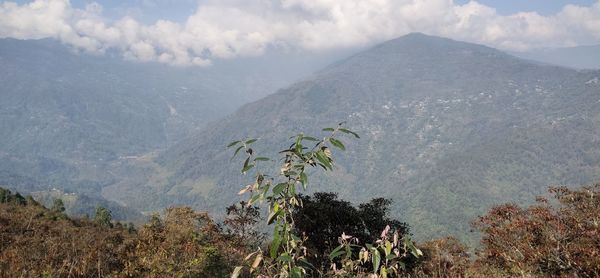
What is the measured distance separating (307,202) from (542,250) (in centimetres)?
858

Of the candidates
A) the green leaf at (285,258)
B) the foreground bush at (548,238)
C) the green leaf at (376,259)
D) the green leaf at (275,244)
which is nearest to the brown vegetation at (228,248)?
the foreground bush at (548,238)

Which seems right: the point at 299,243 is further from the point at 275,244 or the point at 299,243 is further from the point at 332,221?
the point at 332,221

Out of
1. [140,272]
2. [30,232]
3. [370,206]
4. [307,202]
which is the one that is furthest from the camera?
[370,206]

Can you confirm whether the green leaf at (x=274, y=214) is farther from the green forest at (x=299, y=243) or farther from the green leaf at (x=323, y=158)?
the green leaf at (x=323, y=158)

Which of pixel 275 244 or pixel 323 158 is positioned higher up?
pixel 323 158

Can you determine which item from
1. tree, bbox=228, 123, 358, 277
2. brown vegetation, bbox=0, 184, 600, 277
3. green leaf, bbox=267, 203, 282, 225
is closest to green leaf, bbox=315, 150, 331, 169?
tree, bbox=228, 123, 358, 277

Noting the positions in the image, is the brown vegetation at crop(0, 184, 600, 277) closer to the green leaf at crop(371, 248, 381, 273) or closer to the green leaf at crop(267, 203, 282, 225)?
the green leaf at crop(371, 248, 381, 273)

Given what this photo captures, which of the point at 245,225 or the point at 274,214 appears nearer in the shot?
the point at 274,214

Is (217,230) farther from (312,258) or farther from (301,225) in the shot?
(312,258)

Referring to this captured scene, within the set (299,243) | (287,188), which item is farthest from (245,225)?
(287,188)

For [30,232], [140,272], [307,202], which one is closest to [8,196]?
[30,232]

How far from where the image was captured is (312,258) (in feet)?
42.3

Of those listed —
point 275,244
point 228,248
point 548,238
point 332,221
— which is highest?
point 275,244

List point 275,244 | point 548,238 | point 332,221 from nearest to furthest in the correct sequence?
point 275,244
point 548,238
point 332,221
